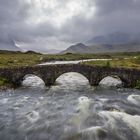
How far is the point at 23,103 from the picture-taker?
3950cm

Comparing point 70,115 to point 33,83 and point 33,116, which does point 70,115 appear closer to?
point 33,116

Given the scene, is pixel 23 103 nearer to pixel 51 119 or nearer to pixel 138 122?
pixel 51 119

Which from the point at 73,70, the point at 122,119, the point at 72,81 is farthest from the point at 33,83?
the point at 122,119

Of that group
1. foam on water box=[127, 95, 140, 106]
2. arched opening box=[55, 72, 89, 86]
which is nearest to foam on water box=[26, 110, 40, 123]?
foam on water box=[127, 95, 140, 106]

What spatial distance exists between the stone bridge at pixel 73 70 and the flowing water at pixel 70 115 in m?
6.28

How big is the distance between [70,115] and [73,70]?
2393cm

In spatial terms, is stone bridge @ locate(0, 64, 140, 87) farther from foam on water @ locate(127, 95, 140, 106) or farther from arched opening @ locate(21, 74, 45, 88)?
foam on water @ locate(127, 95, 140, 106)

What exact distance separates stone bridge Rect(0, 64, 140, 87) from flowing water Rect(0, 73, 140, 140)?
628cm

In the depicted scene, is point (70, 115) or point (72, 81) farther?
point (72, 81)

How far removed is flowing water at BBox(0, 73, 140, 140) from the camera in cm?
2644

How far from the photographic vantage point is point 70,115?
108 ft

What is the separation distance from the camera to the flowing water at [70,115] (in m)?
26.4

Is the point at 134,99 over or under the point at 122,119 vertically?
under

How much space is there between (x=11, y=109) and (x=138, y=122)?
675 inches
